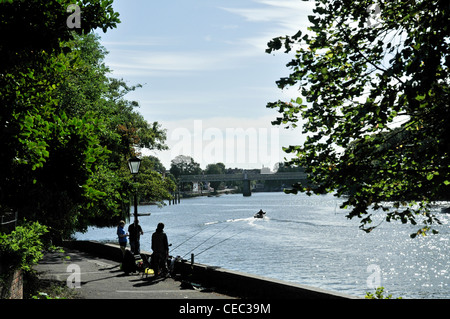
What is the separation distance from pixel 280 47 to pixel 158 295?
7.88 meters

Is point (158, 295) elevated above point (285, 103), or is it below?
below

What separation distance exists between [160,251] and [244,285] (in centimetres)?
363

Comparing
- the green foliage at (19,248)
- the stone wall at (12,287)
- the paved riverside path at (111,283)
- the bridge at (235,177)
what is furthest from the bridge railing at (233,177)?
the green foliage at (19,248)

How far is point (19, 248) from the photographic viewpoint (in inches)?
355

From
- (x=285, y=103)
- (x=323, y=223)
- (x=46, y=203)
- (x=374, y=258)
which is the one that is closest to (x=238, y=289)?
(x=46, y=203)

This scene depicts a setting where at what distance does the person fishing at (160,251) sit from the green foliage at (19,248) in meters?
5.97

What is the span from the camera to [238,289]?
13250mm

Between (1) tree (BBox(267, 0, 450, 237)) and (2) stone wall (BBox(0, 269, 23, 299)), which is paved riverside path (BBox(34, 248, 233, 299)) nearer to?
(2) stone wall (BBox(0, 269, 23, 299))

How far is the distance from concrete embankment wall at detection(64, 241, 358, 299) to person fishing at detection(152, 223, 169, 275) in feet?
2.41

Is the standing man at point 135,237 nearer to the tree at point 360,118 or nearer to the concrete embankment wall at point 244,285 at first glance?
the concrete embankment wall at point 244,285

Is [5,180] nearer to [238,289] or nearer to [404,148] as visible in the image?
[404,148]

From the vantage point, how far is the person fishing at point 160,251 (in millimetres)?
15445
